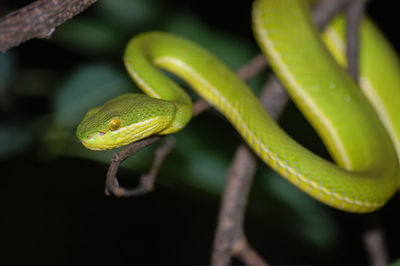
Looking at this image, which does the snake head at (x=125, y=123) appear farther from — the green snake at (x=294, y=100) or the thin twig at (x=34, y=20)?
the thin twig at (x=34, y=20)

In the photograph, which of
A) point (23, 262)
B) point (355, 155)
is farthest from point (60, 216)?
point (355, 155)

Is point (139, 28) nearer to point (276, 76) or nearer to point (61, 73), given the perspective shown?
point (61, 73)

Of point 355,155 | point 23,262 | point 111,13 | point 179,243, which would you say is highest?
point 111,13

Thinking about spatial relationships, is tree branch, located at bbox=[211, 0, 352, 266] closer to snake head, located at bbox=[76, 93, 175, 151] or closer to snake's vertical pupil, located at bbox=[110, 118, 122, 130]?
snake head, located at bbox=[76, 93, 175, 151]

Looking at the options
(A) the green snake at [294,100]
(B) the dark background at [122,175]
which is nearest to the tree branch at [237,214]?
(A) the green snake at [294,100]

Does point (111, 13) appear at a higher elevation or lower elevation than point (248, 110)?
higher

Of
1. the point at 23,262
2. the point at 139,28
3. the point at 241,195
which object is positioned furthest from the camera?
the point at 139,28

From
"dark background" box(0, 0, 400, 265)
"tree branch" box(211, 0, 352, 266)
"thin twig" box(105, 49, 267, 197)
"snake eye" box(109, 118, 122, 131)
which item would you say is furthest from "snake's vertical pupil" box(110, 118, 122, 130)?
"tree branch" box(211, 0, 352, 266)
